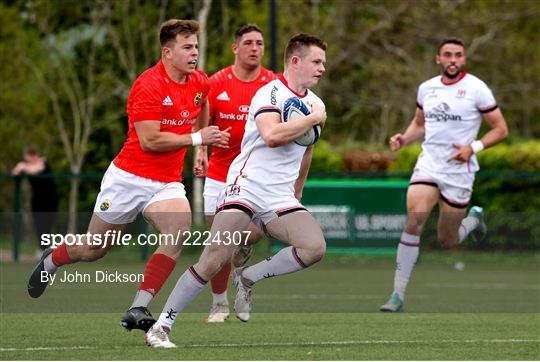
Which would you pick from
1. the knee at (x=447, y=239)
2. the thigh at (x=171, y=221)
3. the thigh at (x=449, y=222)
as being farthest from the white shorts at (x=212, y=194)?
the knee at (x=447, y=239)

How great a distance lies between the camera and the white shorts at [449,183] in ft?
46.3

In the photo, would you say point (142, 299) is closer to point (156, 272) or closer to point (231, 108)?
point (156, 272)

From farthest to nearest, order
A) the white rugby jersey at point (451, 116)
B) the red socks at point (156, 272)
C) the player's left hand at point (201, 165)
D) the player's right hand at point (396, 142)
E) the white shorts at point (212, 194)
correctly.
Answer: the white rugby jersey at point (451, 116), the player's right hand at point (396, 142), the white shorts at point (212, 194), the player's left hand at point (201, 165), the red socks at point (156, 272)

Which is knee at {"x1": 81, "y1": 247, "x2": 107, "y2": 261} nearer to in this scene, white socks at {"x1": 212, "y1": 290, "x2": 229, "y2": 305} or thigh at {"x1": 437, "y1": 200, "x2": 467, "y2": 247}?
white socks at {"x1": 212, "y1": 290, "x2": 229, "y2": 305}

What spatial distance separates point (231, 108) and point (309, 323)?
201cm

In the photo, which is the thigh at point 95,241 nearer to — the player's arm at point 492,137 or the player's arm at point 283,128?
the player's arm at point 283,128

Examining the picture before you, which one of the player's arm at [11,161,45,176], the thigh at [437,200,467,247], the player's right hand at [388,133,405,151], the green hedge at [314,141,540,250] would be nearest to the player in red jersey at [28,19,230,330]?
the player's right hand at [388,133,405,151]

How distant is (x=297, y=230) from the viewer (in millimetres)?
10102

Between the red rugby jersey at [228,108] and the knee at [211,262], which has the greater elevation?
the red rugby jersey at [228,108]

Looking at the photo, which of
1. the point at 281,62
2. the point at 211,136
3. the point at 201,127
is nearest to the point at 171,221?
the point at 211,136

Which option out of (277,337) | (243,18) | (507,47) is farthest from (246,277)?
(507,47)

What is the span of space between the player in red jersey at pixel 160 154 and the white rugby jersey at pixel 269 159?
261 millimetres

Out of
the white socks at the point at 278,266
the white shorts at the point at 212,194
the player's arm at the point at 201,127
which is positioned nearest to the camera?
the white socks at the point at 278,266

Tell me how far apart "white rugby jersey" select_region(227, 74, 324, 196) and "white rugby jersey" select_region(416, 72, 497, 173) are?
13.3 feet
